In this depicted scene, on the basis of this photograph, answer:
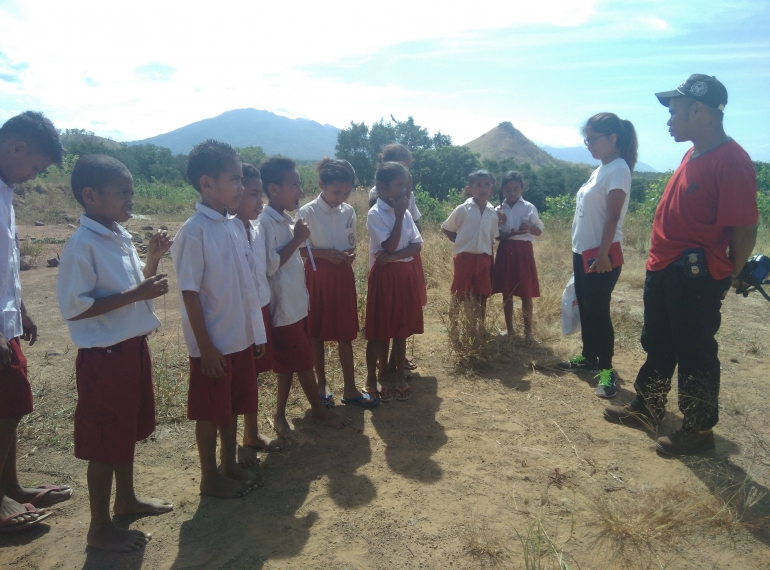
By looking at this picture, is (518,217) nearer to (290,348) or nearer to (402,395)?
(402,395)

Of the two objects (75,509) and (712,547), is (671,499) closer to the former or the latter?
(712,547)

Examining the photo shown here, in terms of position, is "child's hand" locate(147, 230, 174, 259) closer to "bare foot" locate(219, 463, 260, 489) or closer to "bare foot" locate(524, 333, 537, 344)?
"bare foot" locate(219, 463, 260, 489)

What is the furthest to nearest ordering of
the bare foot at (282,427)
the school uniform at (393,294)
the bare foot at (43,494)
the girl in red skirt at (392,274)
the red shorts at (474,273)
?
1. the red shorts at (474,273)
2. the school uniform at (393,294)
3. the girl in red skirt at (392,274)
4. the bare foot at (282,427)
5. the bare foot at (43,494)

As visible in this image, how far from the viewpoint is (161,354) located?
4.20 metres

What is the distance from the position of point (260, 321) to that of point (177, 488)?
0.96 metres

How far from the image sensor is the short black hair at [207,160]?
2223 mm

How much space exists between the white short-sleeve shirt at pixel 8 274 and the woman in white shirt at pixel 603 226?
327 centimetres

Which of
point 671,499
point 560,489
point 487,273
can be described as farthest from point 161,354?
point 671,499

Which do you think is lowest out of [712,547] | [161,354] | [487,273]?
[712,547]

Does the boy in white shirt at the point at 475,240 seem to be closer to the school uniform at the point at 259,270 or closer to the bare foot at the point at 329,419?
the bare foot at the point at 329,419

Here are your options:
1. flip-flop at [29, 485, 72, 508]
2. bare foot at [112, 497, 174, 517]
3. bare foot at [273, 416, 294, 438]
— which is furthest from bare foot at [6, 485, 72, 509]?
bare foot at [273, 416, 294, 438]

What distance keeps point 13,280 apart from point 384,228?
1946mm

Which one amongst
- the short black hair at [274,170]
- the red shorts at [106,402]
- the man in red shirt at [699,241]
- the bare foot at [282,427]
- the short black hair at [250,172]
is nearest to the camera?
the red shorts at [106,402]

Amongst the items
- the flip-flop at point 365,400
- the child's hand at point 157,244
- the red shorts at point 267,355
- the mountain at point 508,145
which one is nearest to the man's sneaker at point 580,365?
the flip-flop at point 365,400
